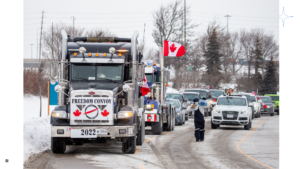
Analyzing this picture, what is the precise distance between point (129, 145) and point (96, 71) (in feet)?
8.30

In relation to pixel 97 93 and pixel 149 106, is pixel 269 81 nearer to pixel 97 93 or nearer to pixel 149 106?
pixel 149 106

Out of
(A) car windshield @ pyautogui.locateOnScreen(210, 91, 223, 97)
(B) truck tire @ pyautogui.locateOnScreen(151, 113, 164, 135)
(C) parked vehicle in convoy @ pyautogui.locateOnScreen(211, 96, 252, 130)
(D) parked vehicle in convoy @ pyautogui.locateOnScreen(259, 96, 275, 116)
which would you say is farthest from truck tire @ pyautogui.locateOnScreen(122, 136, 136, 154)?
(A) car windshield @ pyautogui.locateOnScreen(210, 91, 223, 97)

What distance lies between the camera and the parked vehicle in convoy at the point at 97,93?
41.8 feet

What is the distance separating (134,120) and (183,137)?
668cm

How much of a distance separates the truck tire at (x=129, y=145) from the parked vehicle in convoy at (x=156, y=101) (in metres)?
6.14

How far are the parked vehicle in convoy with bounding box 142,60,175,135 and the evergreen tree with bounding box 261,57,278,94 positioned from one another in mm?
20563

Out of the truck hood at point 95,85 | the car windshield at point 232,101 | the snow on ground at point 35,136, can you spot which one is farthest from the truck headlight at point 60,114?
the car windshield at point 232,101

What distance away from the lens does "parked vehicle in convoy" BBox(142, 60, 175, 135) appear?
19750mm

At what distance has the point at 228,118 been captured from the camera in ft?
78.1

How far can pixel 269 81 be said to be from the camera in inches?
1833

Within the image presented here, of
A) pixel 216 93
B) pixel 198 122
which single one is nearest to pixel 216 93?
pixel 216 93

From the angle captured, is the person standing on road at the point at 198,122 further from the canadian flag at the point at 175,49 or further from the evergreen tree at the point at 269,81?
the evergreen tree at the point at 269,81
